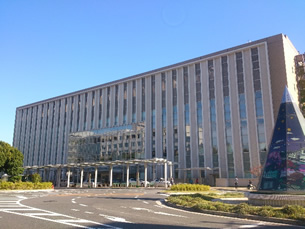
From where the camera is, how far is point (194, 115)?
160 ft

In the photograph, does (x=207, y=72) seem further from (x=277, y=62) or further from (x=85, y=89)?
(x=85, y=89)

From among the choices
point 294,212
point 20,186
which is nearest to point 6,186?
point 20,186

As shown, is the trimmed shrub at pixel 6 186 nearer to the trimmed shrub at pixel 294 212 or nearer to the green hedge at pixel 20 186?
the green hedge at pixel 20 186

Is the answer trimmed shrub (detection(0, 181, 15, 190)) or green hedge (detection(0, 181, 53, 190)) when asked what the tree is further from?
trimmed shrub (detection(0, 181, 15, 190))

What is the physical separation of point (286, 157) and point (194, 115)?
1367 inches

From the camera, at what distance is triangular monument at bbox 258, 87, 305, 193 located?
13430 mm

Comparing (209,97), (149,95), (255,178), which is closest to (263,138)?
(255,178)

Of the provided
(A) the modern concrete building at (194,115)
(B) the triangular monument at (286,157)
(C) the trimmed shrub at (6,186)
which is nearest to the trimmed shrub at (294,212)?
(B) the triangular monument at (286,157)

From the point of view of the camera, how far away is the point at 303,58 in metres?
48.0

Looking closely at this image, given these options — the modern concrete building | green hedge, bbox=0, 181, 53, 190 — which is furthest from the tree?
the modern concrete building

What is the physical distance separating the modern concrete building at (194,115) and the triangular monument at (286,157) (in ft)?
89.4

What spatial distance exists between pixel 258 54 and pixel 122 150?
30857 millimetres

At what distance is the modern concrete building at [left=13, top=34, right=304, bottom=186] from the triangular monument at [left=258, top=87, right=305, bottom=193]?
27.2m

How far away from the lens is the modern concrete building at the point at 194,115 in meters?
42.8
